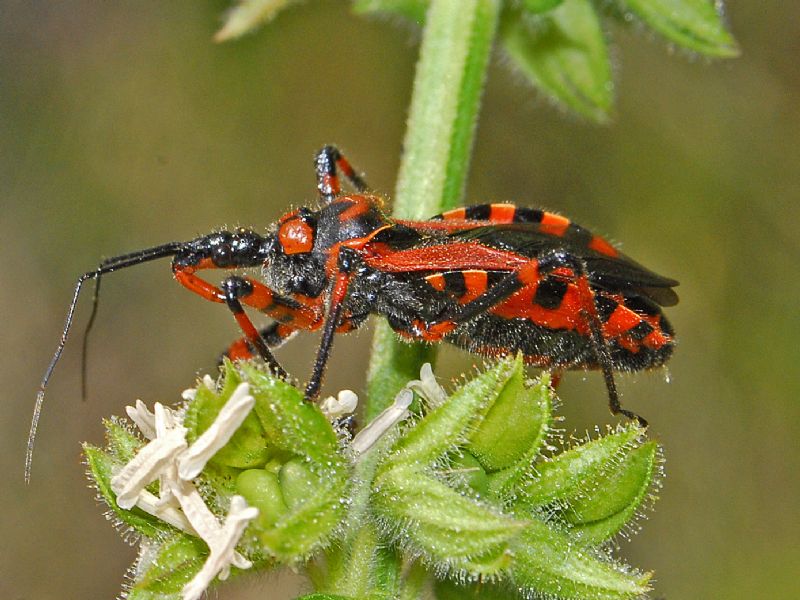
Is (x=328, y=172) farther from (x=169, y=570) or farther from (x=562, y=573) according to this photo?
(x=562, y=573)

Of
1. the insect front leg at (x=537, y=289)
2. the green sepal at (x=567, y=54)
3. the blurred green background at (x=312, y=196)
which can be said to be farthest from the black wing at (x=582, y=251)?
the blurred green background at (x=312, y=196)

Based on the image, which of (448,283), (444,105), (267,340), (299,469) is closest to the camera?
(299,469)

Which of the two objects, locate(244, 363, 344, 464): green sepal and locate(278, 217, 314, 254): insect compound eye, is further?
locate(278, 217, 314, 254): insect compound eye

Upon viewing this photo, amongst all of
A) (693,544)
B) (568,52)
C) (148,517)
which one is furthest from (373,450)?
(693,544)

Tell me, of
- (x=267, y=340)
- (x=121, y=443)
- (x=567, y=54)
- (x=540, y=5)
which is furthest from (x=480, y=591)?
(x=567, y=54)

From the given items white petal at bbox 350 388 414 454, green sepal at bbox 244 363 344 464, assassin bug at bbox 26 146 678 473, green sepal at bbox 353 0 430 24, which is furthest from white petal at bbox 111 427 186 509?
green sepal at bbox 353 0 430 24

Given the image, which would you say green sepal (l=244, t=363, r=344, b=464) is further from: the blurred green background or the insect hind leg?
the blurred green background
